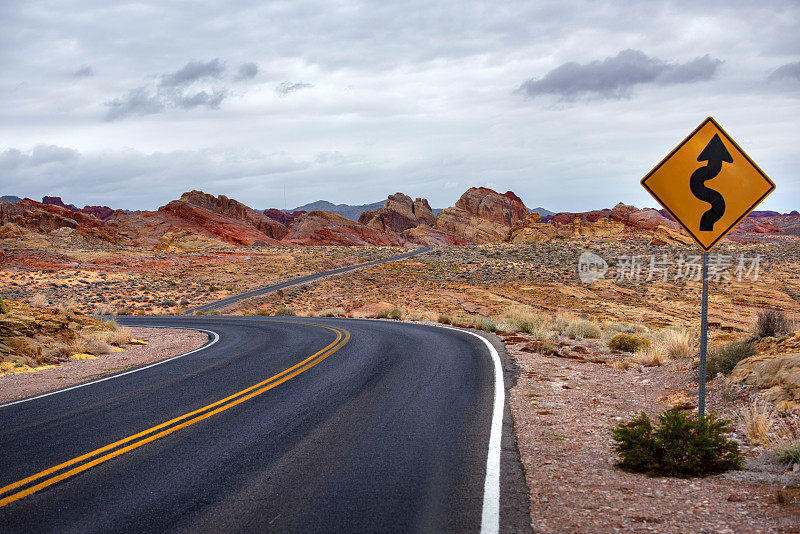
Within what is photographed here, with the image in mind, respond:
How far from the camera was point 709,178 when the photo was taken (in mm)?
5957

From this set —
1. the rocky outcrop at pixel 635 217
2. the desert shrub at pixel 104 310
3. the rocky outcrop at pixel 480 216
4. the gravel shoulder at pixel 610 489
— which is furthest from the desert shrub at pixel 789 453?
the rocky outcrop at pixel 480 216

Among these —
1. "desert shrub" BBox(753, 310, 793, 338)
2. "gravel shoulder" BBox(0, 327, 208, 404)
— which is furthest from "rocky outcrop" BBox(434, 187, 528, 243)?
"desert shrub" BBox(753, 310, 793, 338)

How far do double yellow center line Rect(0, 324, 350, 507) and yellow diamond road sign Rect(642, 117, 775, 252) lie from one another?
6.65 m

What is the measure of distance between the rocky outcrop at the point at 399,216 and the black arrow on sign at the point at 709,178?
145533 millimetres

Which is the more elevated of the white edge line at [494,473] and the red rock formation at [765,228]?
the red rock formation at [765,228]

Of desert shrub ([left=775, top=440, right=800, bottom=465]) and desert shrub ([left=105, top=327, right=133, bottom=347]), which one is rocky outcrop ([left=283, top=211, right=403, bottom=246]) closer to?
desert shrub ([left=105, top=327, right=133, bottom=347])

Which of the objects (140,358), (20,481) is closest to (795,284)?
(140,358)

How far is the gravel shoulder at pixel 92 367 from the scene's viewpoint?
10594 mm

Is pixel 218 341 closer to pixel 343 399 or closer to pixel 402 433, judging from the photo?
pixel 343 399

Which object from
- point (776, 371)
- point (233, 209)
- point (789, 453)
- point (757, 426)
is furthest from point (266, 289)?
point (233, 209)

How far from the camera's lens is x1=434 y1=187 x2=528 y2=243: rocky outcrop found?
145875 mm

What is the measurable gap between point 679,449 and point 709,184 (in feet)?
9.25

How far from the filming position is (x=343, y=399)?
29.0 feet

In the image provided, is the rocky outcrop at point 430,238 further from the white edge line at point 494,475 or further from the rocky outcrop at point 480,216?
the white edge line at point 494,475
